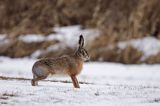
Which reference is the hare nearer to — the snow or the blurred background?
the blurred background

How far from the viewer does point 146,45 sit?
2819 centimetres

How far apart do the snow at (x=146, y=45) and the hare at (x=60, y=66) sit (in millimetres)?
14045

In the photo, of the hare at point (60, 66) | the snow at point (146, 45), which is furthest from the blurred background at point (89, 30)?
the hare at point (60, 66)

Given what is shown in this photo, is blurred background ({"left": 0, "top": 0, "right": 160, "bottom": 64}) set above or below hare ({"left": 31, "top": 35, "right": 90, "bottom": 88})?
above

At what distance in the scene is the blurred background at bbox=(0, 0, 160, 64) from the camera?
93.1 ft

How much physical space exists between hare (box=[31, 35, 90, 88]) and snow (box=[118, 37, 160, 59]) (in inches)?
553

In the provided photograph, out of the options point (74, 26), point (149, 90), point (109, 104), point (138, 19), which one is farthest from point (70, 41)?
point (109, 104)

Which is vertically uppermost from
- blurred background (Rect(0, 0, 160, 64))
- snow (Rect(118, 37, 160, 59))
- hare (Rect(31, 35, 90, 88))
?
blurred background (Rect(0, 0, 160, 64))

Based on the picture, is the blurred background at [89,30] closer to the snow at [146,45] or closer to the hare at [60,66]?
the snow at [146,45]

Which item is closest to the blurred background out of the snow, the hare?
the snow

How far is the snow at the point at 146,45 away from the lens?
27688 millimetres

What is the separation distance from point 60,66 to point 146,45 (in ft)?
48.8

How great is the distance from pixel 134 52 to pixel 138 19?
2.24 meters

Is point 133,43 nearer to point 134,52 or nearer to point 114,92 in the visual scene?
point 134,52
